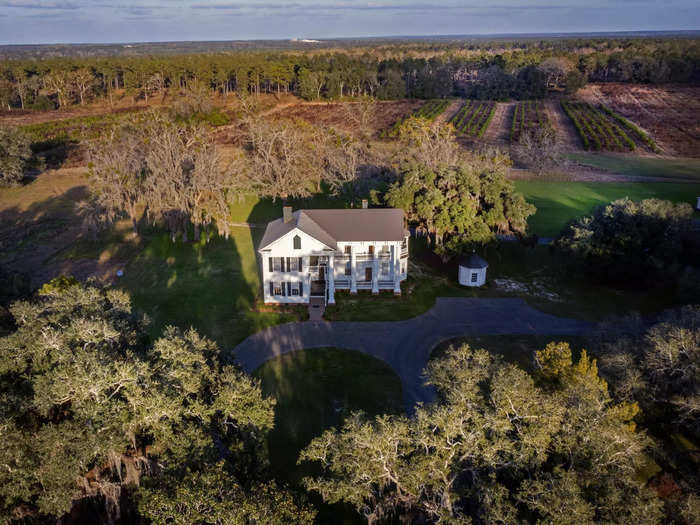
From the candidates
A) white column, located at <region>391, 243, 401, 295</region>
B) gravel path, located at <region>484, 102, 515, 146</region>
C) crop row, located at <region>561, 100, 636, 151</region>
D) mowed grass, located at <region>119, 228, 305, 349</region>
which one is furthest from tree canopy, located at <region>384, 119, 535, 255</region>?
crop row, located at <region>561, 100, 636, 151</region>

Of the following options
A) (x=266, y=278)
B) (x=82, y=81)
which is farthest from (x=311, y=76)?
(x=266, y=278)

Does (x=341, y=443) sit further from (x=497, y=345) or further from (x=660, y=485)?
(x=497, y=345)

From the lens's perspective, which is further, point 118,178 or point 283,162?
point 283,162

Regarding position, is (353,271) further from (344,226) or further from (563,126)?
(563,126)

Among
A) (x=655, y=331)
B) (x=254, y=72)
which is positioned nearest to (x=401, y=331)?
(x=655, y=331)

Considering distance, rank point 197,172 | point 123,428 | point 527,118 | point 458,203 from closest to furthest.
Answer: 1. point 123,428
2. point 458,203
3. point 197,172
4. point 527,118

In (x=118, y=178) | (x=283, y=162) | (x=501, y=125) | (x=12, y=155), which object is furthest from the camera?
(x=501, y=125)
